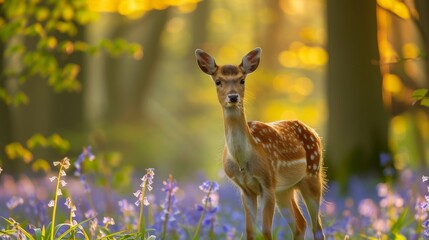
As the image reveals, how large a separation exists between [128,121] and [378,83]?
56.2 ft

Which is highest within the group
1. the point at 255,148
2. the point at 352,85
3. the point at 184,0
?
the point at 184,0

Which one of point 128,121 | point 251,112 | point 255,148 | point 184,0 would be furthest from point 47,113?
point 251,112

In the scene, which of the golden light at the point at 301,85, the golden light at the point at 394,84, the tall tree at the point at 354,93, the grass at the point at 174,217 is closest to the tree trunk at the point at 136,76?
the golden light at the point at 301,85

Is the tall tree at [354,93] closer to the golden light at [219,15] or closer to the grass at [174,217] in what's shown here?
the grass at [174,217]

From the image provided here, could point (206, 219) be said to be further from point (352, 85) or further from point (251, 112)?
point (251, 112)

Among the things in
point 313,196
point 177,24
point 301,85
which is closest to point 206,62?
point 313,196

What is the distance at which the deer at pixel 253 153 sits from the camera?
6527mm

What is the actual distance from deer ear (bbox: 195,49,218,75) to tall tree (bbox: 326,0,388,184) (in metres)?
7.88

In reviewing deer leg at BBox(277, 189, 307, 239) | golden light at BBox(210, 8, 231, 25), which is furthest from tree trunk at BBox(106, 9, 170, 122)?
deer leg at BBox(277, 189, 307, 239)

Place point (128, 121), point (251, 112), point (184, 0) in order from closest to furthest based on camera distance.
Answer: point (184, 0)
point (128, 121)
point (251, 112)

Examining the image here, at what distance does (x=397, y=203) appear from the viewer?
9.49m

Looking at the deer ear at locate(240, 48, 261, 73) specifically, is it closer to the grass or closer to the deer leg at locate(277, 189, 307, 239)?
the grass

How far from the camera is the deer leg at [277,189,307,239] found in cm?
777

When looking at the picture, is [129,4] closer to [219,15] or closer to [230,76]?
[230,76]
